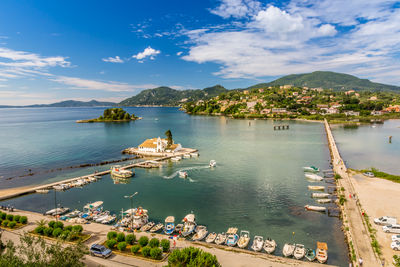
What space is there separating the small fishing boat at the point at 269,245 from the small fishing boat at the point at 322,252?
4682mm

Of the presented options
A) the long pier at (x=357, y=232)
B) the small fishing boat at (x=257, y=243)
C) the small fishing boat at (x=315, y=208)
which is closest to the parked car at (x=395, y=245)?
the long pier at (x=357, y=232)

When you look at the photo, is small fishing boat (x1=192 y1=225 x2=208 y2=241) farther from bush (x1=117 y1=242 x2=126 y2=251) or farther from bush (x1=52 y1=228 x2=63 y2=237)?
bush (x1=52 y1=228 x2=63 y2=237)

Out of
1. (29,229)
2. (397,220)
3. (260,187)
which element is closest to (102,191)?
(29,229)

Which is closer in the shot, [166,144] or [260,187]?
[260,187]

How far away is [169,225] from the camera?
31.3 m

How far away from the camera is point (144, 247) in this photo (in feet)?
76.1

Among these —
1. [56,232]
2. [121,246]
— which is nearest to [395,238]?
[121,246]

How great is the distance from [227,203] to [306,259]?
52.5 feet

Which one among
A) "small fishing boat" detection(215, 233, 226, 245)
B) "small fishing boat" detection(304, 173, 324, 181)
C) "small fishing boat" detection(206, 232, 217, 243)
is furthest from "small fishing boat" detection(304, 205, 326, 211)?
"small fishing boat" detection(206, 232, 217, 243)

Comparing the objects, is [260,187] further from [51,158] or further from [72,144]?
[72,144]

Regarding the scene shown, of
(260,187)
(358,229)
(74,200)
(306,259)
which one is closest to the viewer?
(306,259)

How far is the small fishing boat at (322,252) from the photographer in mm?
24228

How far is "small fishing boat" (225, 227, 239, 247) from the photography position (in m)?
27.5

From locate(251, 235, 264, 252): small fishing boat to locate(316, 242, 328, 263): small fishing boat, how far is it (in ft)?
20.0
